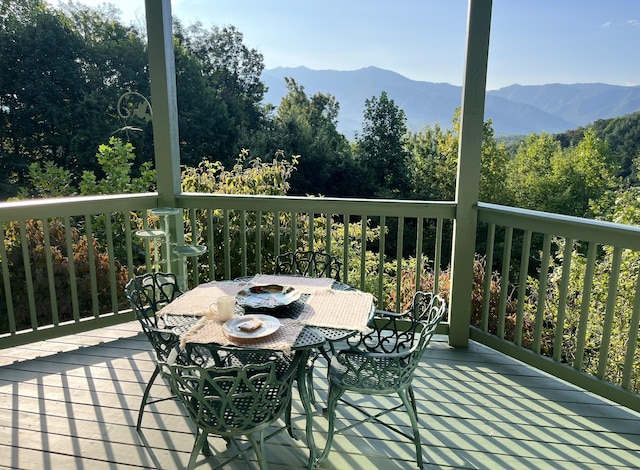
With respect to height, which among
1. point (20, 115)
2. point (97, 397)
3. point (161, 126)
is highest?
point (20, 115)

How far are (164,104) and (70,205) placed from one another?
987 millimetres

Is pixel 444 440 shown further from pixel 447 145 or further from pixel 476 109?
pixel 447 145

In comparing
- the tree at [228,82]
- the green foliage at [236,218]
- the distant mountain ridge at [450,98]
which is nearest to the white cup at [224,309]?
the green foliage at [236,218]

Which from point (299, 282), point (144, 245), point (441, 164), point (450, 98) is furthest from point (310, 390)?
point (441, 164)

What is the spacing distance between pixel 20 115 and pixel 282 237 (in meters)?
10.4

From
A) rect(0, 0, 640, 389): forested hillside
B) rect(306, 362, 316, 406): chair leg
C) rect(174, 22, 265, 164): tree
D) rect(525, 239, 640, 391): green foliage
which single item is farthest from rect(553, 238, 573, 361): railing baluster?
rect(174, 22, 265, 164): tree

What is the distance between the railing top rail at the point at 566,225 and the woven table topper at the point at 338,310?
4.04 ft

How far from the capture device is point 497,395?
2.67 m

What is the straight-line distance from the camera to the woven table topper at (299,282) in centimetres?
239

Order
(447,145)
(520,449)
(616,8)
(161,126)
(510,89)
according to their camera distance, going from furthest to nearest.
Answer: (616,8) < (447,145) < (510,89) < (161,126) < (520,449)

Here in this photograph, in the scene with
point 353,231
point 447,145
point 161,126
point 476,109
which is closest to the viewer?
point 476,109

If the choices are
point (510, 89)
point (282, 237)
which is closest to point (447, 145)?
point (510, 89)

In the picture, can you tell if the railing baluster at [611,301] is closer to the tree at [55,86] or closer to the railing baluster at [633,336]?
the railing baluster at [633,336]

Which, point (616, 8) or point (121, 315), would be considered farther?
point (616, 8)
